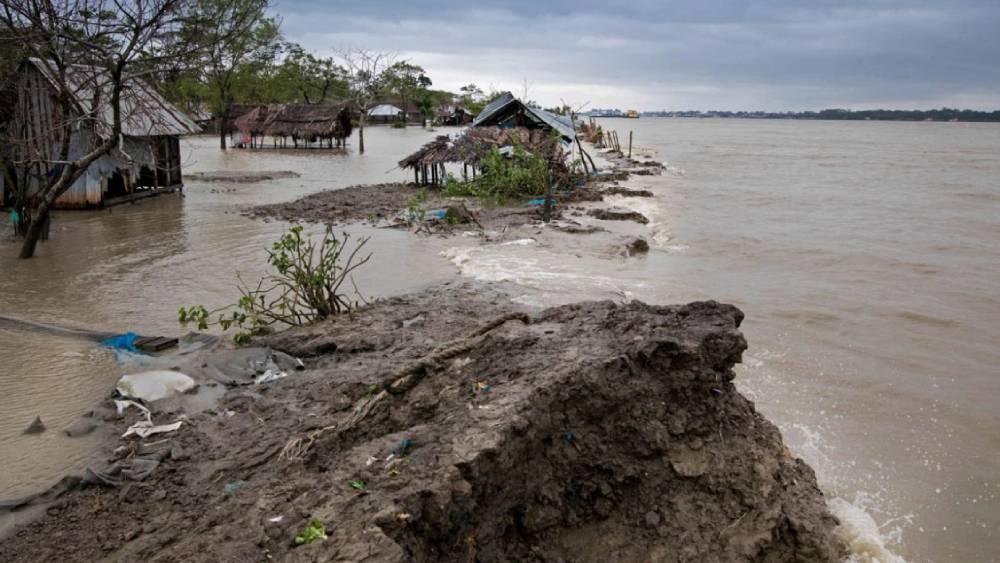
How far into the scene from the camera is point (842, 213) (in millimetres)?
17812

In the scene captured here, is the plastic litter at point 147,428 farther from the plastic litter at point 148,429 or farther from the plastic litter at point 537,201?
the plastic litter at point 537,201

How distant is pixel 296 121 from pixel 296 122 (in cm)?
5

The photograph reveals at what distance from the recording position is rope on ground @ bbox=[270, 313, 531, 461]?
3.75m

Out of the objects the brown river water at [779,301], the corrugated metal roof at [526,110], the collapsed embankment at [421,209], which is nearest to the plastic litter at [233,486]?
the brown river water at [779,301]

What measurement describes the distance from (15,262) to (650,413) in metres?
10.1

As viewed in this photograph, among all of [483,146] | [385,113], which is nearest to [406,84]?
[385,113]

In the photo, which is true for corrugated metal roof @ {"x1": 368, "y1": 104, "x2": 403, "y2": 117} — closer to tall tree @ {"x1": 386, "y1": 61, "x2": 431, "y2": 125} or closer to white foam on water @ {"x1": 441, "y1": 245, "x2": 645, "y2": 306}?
tall tree @ {"x1": 386, "y1": 61, "x2": 431, "y2": 125}

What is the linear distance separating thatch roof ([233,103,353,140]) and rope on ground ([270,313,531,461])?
33.7 meters

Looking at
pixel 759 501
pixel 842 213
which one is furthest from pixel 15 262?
pixel 842 213

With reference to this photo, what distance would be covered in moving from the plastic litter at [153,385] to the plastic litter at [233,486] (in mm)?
1751

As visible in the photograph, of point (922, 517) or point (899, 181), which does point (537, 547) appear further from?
point (899, 181)

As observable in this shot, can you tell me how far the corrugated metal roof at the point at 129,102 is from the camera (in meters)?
10.3

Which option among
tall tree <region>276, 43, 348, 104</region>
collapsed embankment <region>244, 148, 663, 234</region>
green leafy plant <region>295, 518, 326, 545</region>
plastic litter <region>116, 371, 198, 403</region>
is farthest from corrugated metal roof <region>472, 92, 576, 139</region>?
tall tree <region>276, 43, 348, 104</region>

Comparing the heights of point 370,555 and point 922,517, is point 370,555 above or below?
above
